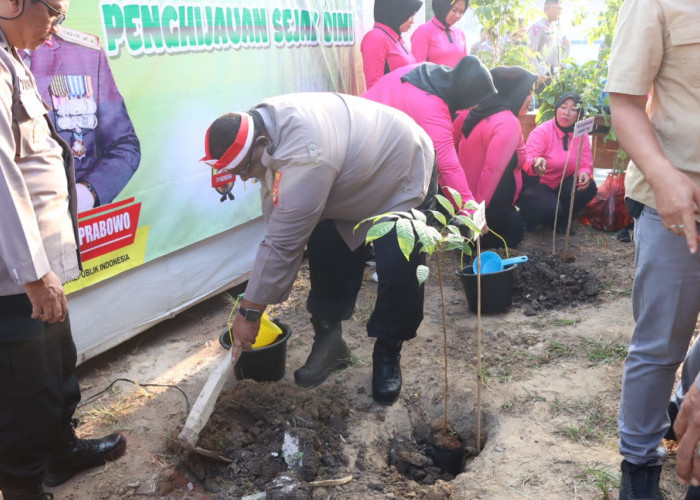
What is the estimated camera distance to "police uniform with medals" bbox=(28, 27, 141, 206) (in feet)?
9.52

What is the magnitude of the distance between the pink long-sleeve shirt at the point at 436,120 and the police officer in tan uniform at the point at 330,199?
0.90 metres

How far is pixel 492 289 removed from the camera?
3.89m

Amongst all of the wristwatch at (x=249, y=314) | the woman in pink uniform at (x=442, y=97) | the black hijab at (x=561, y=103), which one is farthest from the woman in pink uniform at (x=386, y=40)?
the wristwatch at (x=249, y=314)

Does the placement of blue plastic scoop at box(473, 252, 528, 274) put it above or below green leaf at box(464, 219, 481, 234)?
below

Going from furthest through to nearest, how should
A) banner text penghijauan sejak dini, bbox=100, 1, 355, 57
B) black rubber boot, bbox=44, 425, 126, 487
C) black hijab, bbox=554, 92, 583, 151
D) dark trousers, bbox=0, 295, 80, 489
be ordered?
black hijab, bbox=554, 92, 583, 151 < banner text penghijauan sejak dini, bbox=100, 1, 355, 57 < black rubber boot, bbox=44, 425, 126, 487 < dark trousers, bbox=0, 295, 80, 489

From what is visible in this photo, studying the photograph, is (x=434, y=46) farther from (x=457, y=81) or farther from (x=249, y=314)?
(x=249, y=314)

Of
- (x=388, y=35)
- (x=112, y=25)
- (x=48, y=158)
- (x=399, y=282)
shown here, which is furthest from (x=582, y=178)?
(x=48, y=158)

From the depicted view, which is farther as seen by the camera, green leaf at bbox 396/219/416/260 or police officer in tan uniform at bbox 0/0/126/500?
green leaf at bbox 396/219/416/260

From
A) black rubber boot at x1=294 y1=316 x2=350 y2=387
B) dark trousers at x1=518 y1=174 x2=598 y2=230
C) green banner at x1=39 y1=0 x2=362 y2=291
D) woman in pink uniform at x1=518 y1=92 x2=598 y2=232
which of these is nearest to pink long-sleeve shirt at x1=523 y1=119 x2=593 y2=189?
woman in pink uniform at x1=518 y1=92 x2=598 y2=232

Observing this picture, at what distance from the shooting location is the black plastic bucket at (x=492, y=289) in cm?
383

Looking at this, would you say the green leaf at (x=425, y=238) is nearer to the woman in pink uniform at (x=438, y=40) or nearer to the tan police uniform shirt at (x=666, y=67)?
the tan police uniform shirt at (x=666, y=67)

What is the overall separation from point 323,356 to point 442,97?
1952mm

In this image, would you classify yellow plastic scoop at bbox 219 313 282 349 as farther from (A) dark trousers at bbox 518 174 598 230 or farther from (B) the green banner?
(A) dark trousers at bbox 518 174 598 230

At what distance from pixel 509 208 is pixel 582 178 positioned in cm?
83
